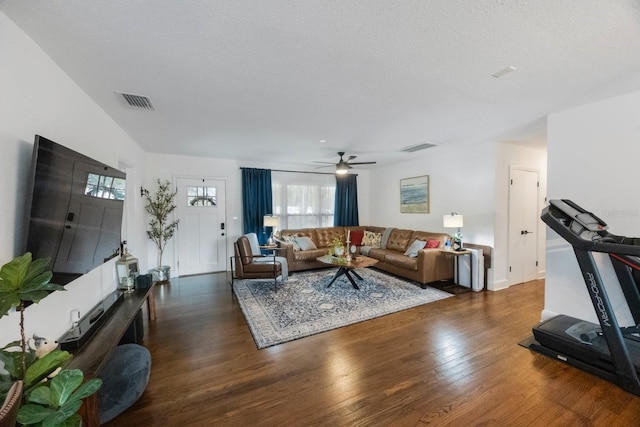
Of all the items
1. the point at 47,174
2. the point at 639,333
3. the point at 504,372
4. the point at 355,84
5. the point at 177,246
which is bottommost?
the point at 504,372

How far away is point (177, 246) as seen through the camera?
5348 millimetres

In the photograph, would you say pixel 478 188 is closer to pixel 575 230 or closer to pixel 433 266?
pixel 433 266

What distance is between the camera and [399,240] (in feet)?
19.0

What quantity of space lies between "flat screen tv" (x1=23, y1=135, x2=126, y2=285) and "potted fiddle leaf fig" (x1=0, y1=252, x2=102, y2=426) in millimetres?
545

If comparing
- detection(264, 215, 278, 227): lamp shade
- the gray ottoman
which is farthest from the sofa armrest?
the gray ottoman

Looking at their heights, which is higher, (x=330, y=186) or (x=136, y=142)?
(x=136, y=142)

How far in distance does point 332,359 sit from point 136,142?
4248 mm

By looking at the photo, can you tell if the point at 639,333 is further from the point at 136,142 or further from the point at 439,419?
the point at 136,142

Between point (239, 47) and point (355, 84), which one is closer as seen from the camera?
point (239, 47)

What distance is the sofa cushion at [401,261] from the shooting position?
462cm

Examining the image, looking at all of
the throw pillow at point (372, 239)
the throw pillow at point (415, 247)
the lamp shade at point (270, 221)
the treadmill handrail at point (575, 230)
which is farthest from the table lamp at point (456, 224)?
the lamp shade at point (270, 221)

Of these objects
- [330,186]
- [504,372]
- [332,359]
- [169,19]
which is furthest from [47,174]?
[330,186]

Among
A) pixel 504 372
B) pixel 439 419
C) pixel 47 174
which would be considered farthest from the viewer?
pixel 504 372

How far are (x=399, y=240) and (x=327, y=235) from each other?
170 cm
